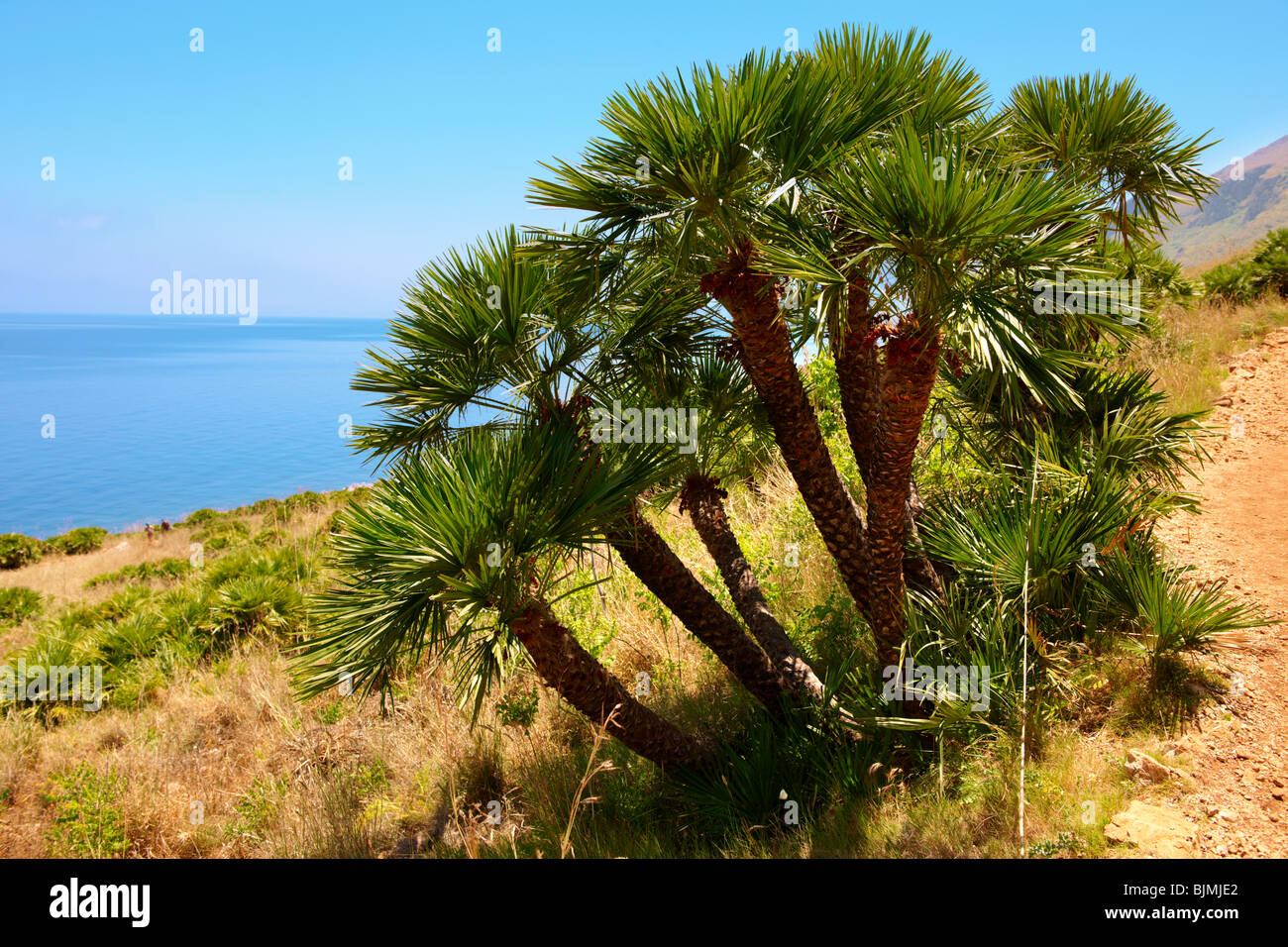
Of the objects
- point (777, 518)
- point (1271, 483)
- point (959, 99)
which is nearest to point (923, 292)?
point (959, 99)

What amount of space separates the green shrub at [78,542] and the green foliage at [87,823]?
15333mm

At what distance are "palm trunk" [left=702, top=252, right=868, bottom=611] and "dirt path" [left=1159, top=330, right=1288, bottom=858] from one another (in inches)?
55.9

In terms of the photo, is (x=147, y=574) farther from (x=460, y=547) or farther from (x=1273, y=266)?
(x=1273, y=266)

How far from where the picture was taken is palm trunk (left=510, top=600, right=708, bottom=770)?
2.77m

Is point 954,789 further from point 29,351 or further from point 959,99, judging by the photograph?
point 29,351

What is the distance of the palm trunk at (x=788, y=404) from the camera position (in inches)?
112

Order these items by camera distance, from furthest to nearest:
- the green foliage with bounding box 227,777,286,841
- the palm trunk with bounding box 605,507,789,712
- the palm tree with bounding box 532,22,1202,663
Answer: the green foliage with bounding box 227,777,286,841 < the palm trunk with bounding box 605,507,789,712 < the palm tree with bounding box 532,22,1202,663

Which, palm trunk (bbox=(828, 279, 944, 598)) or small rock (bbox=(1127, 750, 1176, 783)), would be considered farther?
palm trunk (bbox=(828, 279, 944, 598))

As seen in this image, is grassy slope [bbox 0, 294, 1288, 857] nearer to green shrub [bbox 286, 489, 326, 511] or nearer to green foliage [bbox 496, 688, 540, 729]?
green foliage [bbox 496, 688, 540, 729]

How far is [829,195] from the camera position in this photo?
248cm

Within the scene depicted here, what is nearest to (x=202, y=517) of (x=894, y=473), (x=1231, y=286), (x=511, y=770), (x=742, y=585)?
(x=511, y=770)

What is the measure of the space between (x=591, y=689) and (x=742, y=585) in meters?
1.16

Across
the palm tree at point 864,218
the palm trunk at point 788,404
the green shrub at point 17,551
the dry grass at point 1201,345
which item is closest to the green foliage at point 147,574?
the green shrub at point 17,551

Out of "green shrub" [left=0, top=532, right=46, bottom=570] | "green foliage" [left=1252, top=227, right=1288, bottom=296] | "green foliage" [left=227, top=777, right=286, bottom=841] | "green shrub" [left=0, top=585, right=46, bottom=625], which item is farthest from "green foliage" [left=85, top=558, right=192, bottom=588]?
"green foliage" [left=1252, top=227, right=1288, bottom=296]
